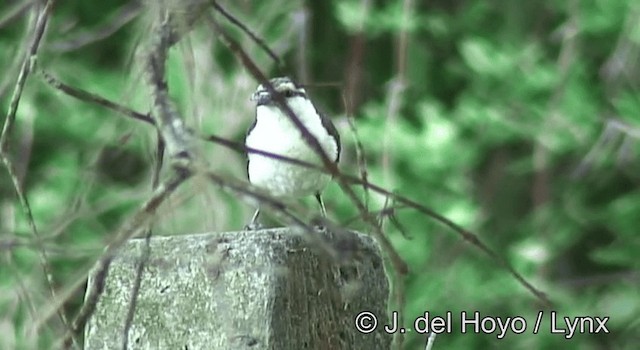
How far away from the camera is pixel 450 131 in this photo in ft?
12.8

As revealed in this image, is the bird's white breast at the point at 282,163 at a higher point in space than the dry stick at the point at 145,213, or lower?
higher

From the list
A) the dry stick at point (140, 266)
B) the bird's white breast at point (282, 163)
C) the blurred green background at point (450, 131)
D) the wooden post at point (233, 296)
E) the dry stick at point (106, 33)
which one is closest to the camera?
the dry stick at point (140, 266)

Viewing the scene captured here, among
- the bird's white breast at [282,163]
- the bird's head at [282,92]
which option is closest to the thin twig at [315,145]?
the bird's white breast at [282,163]

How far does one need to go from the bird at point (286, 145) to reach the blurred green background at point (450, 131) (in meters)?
1.47

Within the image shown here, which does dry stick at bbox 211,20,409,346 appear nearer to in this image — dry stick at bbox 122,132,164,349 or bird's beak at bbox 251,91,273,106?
dry stick at bbox 122,132,164,349

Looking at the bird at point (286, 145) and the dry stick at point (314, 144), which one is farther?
the bird at point (286, 145)

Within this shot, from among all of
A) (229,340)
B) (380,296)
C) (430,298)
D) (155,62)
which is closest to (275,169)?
(380,296)

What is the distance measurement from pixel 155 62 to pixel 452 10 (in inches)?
156

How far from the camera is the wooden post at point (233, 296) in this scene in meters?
1.31

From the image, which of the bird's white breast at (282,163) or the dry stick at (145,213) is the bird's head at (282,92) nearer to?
the bird's white breast at (282,163)

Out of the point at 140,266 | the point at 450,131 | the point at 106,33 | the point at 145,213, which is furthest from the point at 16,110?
the point at 450,131

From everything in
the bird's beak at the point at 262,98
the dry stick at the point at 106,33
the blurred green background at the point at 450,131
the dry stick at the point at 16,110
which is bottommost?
the dry stick at the point at 16,110

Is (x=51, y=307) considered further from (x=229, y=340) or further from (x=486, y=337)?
(x=486, y=337)

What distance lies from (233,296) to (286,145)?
1.27 feet
